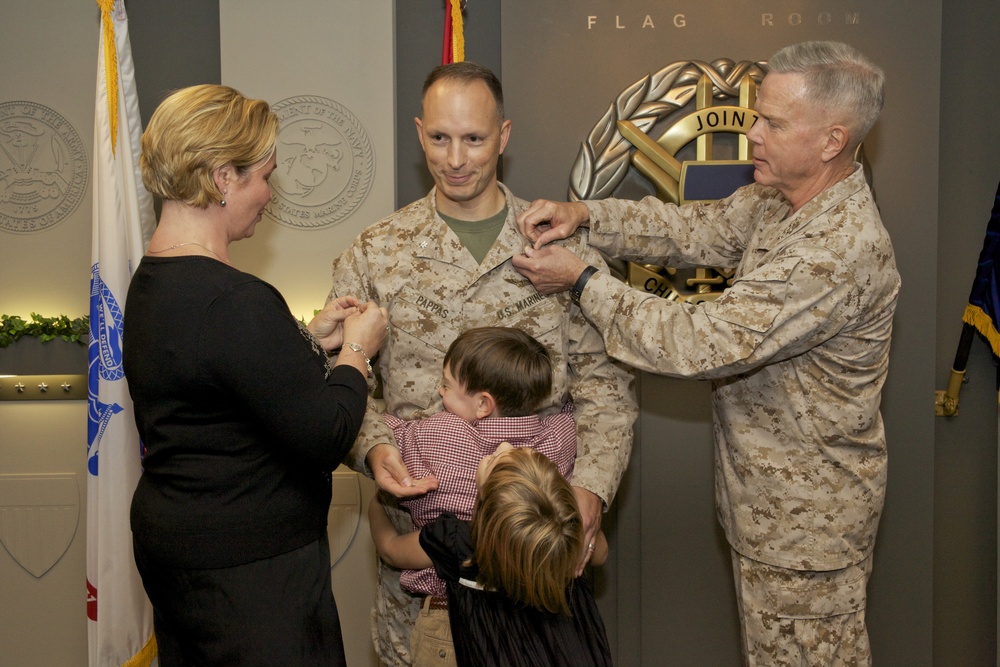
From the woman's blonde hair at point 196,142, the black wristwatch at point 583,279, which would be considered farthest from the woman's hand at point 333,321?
the black wristwatch at point 583,279

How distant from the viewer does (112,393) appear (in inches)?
112

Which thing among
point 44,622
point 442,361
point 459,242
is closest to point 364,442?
point 442,361

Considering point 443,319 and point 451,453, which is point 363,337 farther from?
point 443,319

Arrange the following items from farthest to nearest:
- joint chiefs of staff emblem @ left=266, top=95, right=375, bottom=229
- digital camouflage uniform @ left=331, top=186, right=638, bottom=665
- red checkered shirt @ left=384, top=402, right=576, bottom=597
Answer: joint chiefs of staff emblem @ left=266, top=95, right=375, bottom=229
digital camouflage uniform @ left=331, top=186, right=638, bottom=665
red checkered shirt @ left=384, top=402, right=576, bottom=597

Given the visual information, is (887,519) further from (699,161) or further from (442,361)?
(442,361)

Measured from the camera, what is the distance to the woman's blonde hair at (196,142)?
63.1 inches

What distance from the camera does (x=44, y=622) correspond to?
329 centimetres

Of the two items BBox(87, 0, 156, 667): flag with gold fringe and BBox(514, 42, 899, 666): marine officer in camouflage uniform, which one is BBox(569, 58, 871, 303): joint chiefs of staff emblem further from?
BBox(87, 0, 156, 667): flag with gold fringe

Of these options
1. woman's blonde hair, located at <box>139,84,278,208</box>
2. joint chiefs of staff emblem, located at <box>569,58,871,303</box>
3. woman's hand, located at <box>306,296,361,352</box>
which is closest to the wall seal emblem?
joint chiefs of staff emblem, located at <box>569,58,871,303</box>

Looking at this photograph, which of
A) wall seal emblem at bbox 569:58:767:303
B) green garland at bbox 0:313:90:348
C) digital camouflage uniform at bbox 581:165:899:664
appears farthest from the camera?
green garland at bbox 0:313:90:348

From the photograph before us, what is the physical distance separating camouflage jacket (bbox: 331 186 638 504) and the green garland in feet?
4.75

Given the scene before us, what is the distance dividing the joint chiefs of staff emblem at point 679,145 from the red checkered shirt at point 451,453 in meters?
1.18

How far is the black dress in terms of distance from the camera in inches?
68.1

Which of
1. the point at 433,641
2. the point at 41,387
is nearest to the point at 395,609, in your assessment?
the point at 433,641
